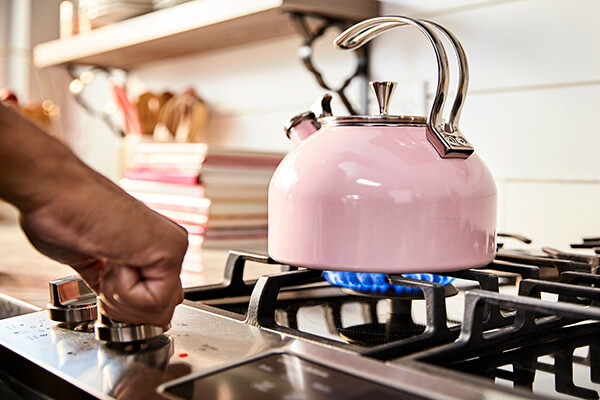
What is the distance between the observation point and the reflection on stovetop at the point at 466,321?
0.49 meters

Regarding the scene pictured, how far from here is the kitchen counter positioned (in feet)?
2.63

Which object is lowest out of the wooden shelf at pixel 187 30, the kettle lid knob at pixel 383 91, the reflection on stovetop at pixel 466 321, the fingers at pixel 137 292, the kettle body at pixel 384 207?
the reflection on stovetop at pixel 466 321

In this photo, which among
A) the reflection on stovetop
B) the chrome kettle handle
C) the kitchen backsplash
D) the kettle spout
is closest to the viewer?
the reflection on stovetop

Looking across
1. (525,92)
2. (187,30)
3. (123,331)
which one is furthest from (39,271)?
(525,92)

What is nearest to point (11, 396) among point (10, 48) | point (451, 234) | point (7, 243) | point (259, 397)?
point (259, 397)

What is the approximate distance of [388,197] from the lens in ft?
1.86

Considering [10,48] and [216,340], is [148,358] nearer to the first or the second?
[216,340]

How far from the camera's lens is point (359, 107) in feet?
4.35

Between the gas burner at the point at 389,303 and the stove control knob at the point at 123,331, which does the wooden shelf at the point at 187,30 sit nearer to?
the gas burner at the point at 389,303

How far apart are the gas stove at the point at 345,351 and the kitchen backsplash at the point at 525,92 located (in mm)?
384

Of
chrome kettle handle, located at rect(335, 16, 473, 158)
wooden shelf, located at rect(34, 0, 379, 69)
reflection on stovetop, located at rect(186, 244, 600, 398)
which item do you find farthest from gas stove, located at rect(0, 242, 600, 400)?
wooden shelf, located at rect(34, 0, 379, 69)

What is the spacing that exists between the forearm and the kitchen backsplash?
0.82 metres

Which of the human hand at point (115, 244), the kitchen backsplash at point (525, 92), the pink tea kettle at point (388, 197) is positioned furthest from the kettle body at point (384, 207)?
the kitchen backsplash at point (525, 92)

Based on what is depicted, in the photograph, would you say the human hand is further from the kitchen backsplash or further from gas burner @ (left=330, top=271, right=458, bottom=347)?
the kitchen backsplash
